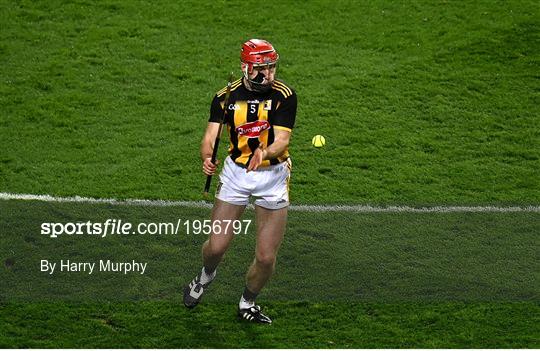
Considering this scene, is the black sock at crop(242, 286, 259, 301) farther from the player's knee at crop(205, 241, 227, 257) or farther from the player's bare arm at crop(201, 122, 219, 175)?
the player's bare arm at crop(201, 122, 219, 175)

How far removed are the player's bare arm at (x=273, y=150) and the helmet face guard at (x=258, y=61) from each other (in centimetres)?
40

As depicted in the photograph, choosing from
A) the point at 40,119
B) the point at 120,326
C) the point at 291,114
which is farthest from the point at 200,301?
the point at 40,119

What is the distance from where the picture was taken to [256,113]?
10.7m

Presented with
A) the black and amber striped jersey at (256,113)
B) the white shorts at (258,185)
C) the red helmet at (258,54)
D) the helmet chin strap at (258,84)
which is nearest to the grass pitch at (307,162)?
the white shorts at (258,185)

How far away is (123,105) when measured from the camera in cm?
1561

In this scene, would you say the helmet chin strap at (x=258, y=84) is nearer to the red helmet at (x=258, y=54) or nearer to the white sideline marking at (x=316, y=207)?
the red helmet at (x=258, y=54)

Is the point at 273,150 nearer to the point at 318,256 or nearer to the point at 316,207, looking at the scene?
the point at 318,256

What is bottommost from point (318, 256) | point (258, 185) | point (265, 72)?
point (318, 256)

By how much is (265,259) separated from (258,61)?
1.64m

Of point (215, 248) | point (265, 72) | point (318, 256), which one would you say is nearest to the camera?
point (265, 72)

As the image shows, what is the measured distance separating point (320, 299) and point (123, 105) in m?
5.04

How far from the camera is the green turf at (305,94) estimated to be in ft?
46.1

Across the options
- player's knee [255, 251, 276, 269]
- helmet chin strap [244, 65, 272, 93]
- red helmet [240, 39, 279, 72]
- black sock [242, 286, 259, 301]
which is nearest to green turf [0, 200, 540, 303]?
black sock [242, 286, 259, 301]

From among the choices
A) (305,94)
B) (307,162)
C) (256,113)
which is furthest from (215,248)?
(305,94)
